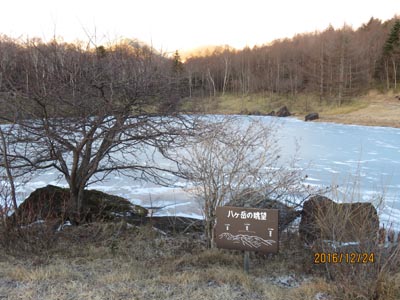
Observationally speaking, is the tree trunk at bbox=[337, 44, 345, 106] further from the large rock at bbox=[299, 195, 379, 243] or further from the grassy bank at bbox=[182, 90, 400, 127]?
the large rock at bbox=[299, 195, 379, 243]

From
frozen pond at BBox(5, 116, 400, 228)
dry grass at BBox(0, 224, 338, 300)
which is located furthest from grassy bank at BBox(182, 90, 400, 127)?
dry grass at BBox(0, 224, 338, 300)

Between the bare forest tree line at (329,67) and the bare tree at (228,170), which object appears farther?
the bare forest tree line at (329,67)

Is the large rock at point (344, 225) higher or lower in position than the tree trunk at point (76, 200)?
higher

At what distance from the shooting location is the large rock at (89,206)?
6484 mm

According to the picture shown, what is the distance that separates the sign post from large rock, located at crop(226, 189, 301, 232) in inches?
39.0

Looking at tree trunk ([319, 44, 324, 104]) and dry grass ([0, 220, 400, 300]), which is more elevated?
tree trunk ([319, 44, 324, 104])

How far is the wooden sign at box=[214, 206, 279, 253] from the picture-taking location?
373 cm

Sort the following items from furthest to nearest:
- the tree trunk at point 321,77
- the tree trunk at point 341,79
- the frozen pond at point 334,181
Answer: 1. the tree trunk at point 321,77
2. the tree trunk at point 341,79
3. the frozen pond at point 334,181

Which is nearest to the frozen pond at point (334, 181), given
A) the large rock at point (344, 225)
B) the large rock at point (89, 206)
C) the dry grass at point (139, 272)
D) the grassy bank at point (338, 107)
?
the large rock at point (344, 225)

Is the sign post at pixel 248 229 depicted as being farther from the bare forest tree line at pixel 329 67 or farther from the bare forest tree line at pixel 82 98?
the bare forest tree line at pixel 329 67

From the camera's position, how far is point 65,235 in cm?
541

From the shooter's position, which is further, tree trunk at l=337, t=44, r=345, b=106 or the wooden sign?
tree trunk at l=337, t=44, r=345, b=106

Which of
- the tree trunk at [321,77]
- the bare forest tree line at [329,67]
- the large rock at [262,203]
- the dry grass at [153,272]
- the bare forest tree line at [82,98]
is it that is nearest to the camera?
the dry grass at [153,272]
